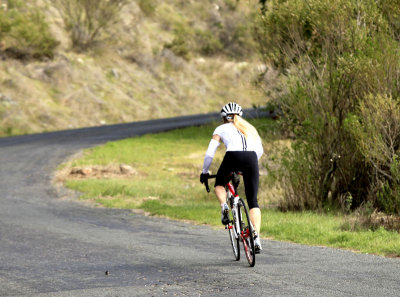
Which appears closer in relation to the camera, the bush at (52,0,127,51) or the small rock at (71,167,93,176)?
the small rock at (71,167,93,176)

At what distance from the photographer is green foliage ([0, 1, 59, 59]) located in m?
42.9

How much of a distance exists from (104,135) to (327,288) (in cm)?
2714

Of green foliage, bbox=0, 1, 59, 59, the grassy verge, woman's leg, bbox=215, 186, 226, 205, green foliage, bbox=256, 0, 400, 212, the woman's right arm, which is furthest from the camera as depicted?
green foliage, bbox=0, 1, 59, 59

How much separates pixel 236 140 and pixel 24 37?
3625 centimetres

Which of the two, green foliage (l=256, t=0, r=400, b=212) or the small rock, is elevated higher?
green foliage (l=256, t=0, r=400, b=212)

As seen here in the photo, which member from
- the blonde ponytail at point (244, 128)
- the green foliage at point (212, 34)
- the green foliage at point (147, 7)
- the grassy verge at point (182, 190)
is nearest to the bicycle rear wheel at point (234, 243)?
the blonde ponytail at point (244, 128)

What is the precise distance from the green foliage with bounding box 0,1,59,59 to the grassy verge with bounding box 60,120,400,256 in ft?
42.8

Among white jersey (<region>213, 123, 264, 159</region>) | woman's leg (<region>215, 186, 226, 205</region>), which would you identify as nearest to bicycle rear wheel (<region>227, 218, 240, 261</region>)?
woman's leg (<region>215, 186, 226, 205</region>)

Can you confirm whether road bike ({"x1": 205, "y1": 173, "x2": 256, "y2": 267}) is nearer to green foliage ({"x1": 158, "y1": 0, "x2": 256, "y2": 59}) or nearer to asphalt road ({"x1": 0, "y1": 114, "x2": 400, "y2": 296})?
asphalt road ({"x1": 0, "y1": 114, "x2": 400, "y2": 296})

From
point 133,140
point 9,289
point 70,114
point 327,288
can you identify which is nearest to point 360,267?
point 327,288

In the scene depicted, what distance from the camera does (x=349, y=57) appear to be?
14.5 metres

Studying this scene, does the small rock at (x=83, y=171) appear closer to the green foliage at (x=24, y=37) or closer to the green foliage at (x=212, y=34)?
the green foliage at (x=24, y=37)

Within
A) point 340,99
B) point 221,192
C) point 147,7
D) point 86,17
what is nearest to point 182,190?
point 340,99

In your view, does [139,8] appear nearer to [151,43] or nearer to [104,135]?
[151,43]
